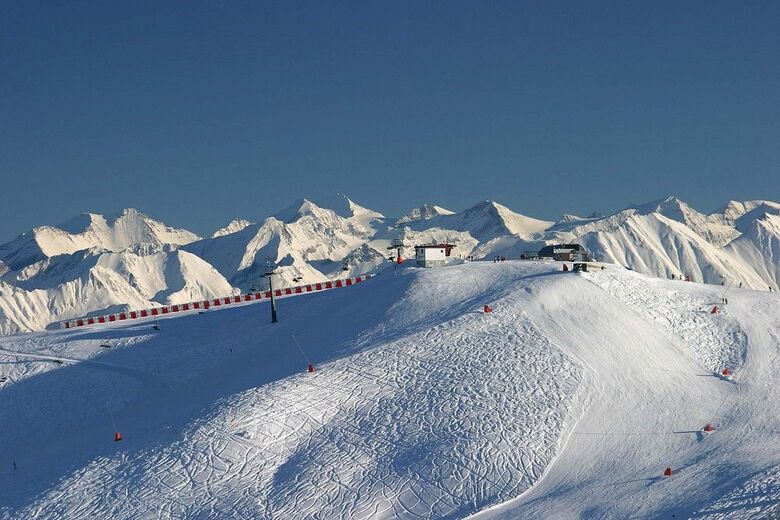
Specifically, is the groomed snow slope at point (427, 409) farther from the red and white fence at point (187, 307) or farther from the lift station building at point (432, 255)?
the red and white fence at point (187, 307)

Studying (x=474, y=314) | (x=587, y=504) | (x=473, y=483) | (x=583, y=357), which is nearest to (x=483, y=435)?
(x=473, y=483)

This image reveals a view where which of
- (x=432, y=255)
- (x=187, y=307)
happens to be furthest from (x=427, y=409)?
(x=187, y=307)

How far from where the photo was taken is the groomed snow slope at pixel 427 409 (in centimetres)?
3888

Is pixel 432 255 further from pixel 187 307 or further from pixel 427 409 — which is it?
pixel 427 409

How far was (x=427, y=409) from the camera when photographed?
4612 centimetres

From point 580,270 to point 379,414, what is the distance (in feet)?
88.6

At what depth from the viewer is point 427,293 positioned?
65062 mm

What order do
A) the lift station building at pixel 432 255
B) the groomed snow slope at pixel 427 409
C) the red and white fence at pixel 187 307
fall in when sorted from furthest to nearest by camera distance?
the red and white fence at pixel 187 307 → the lift station building at pixel 432 255 → the groomed snow slope at pixel 427 409

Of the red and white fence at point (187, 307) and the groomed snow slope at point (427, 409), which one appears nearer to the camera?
the groomed snow slope at point (427, 409)

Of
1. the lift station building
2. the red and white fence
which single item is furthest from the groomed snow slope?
the red and white fence

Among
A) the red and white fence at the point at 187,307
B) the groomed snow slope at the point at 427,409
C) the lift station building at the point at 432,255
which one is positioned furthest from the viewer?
the red and white fence at the point at 187,307

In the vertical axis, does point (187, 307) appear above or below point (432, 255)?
above

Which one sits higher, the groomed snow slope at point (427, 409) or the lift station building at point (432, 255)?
the lift station building at point (432, 255)

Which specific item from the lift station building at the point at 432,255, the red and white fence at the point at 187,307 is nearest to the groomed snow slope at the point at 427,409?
the lift station building at the point at 432,255
